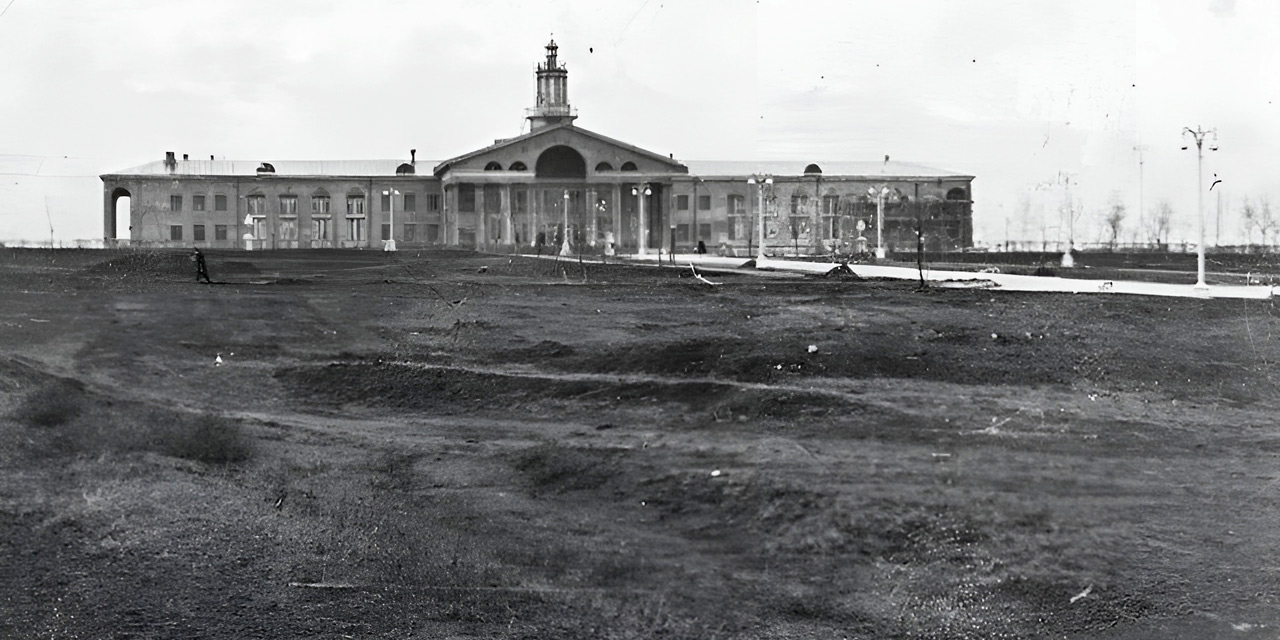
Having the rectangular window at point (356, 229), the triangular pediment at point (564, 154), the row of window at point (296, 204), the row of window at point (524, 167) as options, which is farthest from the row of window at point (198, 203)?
the row of window at point (524, 167)

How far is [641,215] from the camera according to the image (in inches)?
260

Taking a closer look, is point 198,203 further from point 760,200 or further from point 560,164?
point 560,164

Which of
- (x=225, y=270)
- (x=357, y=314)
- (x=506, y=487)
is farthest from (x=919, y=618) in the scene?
(x=225, y=270)

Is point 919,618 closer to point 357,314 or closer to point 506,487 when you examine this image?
point 506,487

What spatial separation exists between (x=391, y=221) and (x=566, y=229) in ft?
5.09

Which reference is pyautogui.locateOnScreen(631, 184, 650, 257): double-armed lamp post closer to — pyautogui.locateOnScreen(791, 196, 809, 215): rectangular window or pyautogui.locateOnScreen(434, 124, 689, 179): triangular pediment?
pyautogui.locateOnScreen(434, 124, 689, 179): triangular pediment

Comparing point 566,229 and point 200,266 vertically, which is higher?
point 566,229

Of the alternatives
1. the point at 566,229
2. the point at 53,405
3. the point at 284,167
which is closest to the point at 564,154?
the point at 566,229

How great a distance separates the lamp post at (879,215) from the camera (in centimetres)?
516

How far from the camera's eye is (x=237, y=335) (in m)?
3.81

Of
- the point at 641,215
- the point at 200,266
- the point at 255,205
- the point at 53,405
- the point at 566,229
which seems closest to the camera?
the point at 53,405

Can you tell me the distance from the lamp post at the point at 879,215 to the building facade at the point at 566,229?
0.01 metres

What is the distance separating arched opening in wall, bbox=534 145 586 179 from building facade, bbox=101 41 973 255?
16 centimetres

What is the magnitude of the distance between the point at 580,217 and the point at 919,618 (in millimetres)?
4393
